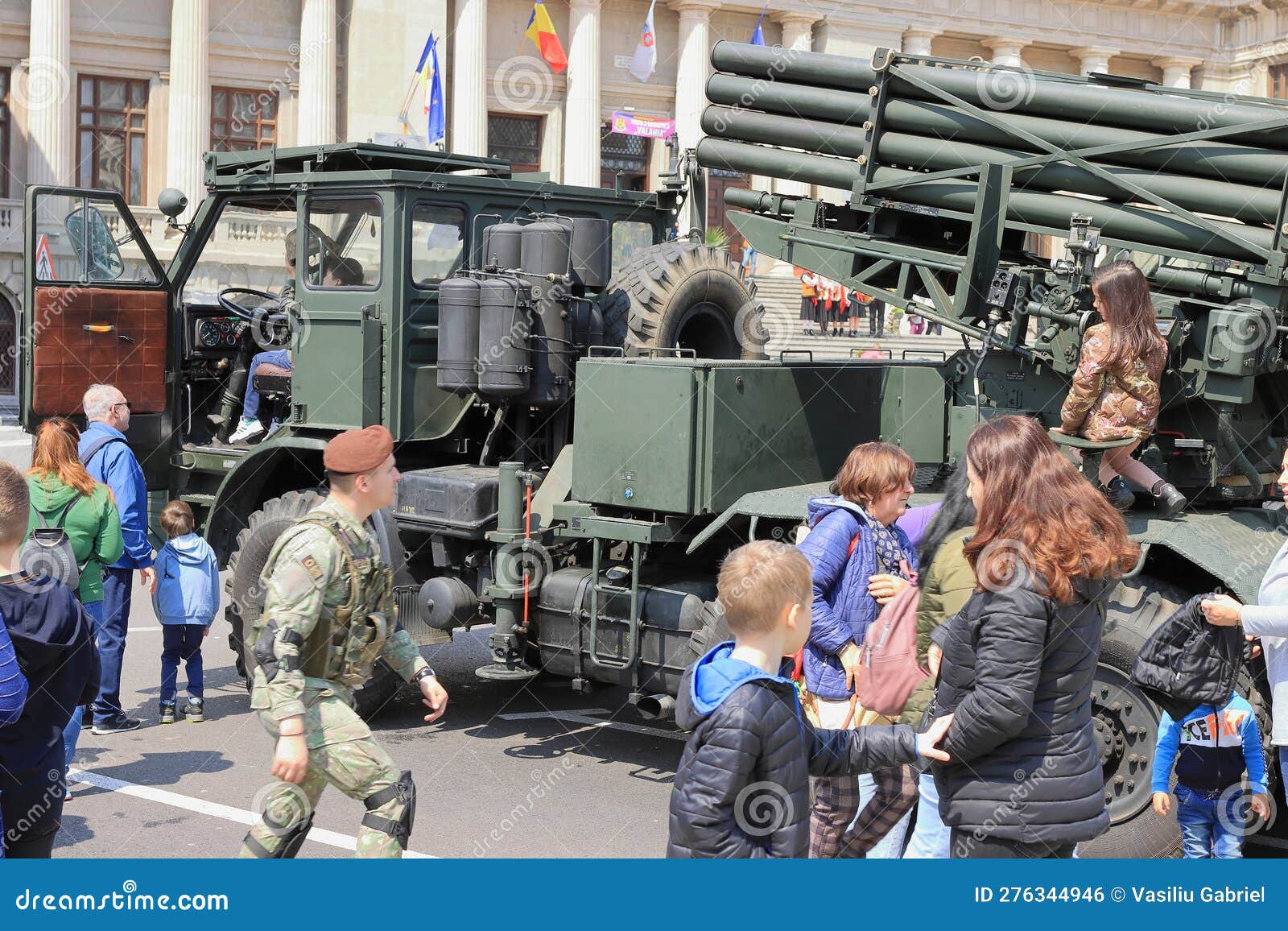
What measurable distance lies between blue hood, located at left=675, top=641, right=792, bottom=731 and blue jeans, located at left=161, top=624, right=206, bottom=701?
16.8 feet

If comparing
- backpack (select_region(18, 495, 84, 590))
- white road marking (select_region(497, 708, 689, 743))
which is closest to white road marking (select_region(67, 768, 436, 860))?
backpack (select_region(18, 495, 84, 590))

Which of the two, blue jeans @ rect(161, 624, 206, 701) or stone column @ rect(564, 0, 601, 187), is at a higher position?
stone column @ rect(564, 0, 601, 187)

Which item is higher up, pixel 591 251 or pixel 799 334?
pixel 591 251

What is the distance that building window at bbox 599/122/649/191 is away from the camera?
41.8 m

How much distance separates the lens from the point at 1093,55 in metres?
47.5

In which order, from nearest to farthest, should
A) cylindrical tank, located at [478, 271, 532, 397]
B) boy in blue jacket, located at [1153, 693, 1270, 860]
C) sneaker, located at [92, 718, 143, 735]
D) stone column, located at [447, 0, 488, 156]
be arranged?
boy in blue jacket, located at [1153, 693, 1270, 860], cylindrical tank, located at [478, 271, 532, 397], sneaker, located at [92, 718, 143, 735], stone column, located at [447, 0, 488, 156]

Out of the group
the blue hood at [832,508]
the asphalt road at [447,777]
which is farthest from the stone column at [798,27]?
the blue hood at [832,508]

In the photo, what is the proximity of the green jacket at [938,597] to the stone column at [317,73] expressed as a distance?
32225mm

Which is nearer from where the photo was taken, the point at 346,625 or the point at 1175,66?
the point at 346,625

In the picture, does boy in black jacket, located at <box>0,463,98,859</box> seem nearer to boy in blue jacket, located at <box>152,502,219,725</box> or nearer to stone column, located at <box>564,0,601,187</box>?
boy in blue jacket, located at <box>152,502,219,725</box>

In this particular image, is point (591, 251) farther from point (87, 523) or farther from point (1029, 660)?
point (1029, 660)

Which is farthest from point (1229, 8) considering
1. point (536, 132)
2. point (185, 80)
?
point (185, 80)

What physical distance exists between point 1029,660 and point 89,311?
660 centimetres

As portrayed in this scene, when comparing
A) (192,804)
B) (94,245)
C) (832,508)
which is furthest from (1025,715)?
(94,245)
